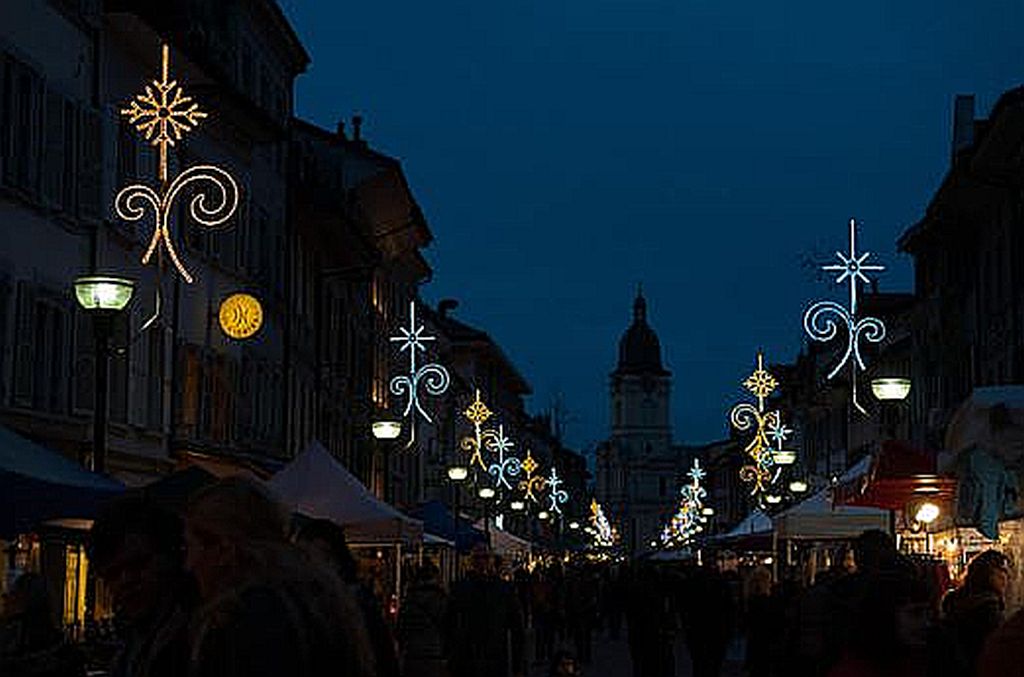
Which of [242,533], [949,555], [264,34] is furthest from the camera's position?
[264,34]

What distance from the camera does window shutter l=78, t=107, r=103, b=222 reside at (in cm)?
2869

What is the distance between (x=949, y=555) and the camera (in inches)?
1004

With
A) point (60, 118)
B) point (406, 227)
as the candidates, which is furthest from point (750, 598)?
point (406, 227)

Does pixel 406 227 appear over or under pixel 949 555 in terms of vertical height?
over

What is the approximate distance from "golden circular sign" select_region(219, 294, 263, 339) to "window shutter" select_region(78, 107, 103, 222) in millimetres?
5960

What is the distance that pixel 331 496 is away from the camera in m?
25.7

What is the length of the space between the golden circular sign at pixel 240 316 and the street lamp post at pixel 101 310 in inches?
625

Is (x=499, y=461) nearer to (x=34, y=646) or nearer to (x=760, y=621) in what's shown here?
(x=760, y=621)

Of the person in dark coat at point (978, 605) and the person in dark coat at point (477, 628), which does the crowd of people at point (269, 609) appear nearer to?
the person in dark coat at point (978, 605)

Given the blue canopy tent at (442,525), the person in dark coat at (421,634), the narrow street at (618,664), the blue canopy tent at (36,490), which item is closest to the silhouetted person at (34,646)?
the blue canopy tent at (36,490)

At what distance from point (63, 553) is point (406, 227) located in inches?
1605

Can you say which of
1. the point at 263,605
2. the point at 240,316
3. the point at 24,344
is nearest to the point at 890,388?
the point at 24,344

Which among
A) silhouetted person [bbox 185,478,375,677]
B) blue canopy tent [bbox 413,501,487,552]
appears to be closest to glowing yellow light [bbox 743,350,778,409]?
blue canopy tent [bbox 413,501,487,552]

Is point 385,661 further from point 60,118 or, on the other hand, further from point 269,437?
point 269,437
